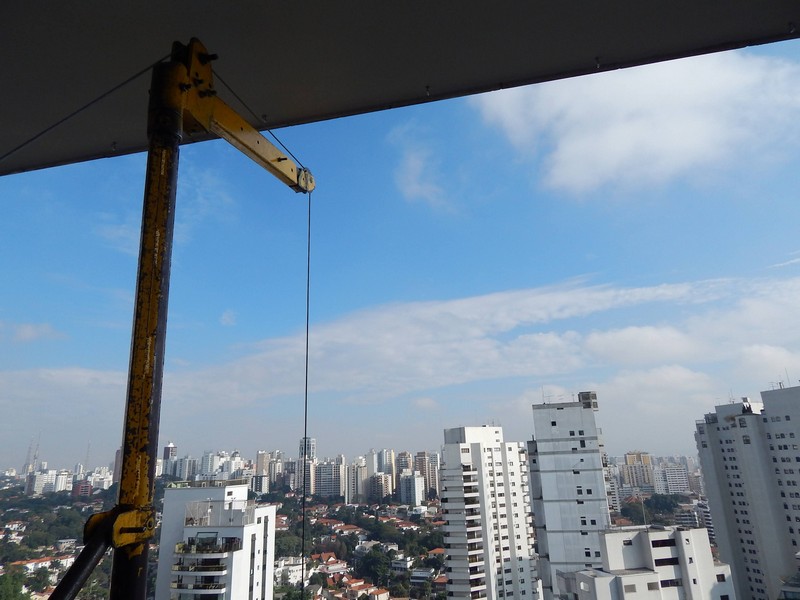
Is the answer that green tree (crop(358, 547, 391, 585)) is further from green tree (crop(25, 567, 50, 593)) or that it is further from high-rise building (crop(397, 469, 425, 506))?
high-rise building (crop(397, 469, 425, 506))

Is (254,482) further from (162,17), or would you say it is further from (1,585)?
(162,17)

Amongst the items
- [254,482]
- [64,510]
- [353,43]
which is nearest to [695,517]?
[254,482]

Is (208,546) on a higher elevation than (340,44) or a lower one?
lower

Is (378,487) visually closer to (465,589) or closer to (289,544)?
(289,544)

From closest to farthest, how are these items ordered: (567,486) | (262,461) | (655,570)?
(655,570), (567,486), (262,461)

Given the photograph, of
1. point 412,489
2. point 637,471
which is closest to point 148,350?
point 412,489
